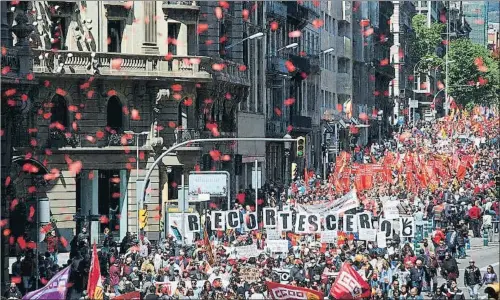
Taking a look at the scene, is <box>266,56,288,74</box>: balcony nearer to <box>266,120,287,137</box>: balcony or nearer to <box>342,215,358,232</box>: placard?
<box>266,120,287,137</box>: balcony

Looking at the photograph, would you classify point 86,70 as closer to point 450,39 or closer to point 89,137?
point 89,137

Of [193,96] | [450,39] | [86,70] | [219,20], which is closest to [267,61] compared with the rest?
[219,20]

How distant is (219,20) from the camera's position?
67.8 meters

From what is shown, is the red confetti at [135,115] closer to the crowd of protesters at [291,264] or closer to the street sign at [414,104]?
the crowd of protesters at [291,264]

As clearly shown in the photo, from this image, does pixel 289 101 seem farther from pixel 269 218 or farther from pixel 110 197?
pixel 269 218

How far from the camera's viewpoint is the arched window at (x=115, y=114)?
59906 mm

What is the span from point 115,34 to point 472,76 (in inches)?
2718

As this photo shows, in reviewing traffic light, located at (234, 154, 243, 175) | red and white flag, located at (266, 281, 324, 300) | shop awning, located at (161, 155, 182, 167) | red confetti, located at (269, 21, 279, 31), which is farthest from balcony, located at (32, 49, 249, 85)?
red and white flag, located at (266, 281, 324, 300)

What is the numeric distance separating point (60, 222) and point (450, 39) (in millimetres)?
95356

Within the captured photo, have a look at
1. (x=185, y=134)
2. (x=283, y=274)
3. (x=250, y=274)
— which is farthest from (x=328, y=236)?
(x=185, y=134)

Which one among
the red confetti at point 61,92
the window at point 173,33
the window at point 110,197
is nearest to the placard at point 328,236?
the window at point 110,197

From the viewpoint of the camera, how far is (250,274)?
37.7m

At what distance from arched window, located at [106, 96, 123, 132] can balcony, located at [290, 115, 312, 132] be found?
93.0 ft

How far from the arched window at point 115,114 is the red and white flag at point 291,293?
1162 inches
